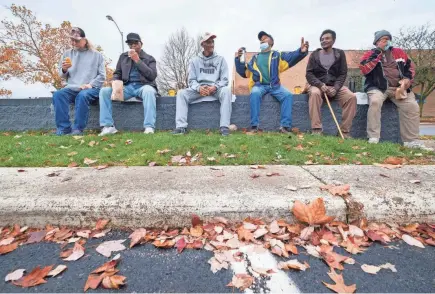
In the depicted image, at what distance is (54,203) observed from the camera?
5.06 feet

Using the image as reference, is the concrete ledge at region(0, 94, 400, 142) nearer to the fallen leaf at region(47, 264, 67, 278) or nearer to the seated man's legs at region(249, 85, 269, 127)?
the seated man's legs at region(249, 85, 269, 127)

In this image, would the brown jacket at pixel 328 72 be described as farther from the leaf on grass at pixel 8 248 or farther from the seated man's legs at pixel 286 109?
the leaf on grass at pixel 8 248

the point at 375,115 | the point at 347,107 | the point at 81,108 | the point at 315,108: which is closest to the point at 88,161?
the point at 81,108

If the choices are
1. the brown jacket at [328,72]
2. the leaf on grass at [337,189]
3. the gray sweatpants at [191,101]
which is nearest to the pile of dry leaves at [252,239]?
the leaf on grass at [337,189]

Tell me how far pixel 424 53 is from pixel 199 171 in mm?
28473

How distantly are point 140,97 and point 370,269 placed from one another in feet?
13.7

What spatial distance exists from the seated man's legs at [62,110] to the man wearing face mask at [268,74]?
3.21 m

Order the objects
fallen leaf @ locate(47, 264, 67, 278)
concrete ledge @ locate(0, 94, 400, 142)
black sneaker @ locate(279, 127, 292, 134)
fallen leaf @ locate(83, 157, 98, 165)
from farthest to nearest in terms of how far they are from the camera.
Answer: concrete ledge @ locate(0, 94, 400, 142), black sneaker @ locate(279, 127, 292, 134), fallen leaf @ locate(83, 157, 98, 165), fallen leaf @ locate(47, 264, 67, 278)

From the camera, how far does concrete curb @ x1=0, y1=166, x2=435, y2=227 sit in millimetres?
1514

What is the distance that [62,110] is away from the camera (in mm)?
4000

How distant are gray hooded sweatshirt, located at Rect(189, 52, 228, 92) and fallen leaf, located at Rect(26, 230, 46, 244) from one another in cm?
353

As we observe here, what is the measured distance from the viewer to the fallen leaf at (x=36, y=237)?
1.38 m

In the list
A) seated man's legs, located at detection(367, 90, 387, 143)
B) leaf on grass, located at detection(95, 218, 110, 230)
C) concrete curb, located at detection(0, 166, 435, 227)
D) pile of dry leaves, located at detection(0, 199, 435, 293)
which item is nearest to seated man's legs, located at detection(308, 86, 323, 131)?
seated man's legs, located at detection(367, 90, 387, 143)

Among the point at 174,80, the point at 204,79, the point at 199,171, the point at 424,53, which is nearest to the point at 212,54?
the point at 204,79
